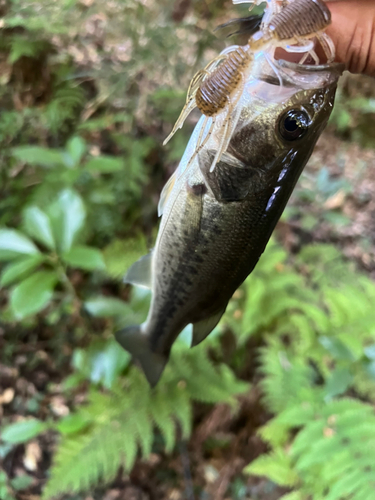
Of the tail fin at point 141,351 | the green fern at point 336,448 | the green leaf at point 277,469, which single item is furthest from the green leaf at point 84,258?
the green leaf at point 277,469

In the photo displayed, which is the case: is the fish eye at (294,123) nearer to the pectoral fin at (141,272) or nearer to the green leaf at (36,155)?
the pectoral fin at (141,272)

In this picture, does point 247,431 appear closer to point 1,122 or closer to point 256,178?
point 256,178

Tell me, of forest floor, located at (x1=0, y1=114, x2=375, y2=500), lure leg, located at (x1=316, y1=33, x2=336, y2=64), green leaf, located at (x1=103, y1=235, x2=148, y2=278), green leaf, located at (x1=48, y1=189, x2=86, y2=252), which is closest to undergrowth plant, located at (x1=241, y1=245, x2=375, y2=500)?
forest floor, located at (x1=0, y1=114, x2=375, y2=500)

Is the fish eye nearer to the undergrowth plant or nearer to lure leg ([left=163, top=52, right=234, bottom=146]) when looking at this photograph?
lure leg ([left=163, top=52, right=234, bottom=146])

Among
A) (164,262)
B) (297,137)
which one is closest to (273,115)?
(297,137)

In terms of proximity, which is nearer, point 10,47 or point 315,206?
point 10,47

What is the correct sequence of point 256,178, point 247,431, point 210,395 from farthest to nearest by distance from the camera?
point 247,431, point 210,395, point 256,178
